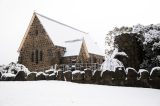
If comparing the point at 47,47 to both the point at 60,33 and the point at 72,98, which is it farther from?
the point at 72,98

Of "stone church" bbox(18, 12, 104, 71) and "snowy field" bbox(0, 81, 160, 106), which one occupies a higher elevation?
"stone church" bbox(18, 12, 104, 71)

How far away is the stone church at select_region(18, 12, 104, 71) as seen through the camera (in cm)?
4003

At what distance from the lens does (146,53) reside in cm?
2283

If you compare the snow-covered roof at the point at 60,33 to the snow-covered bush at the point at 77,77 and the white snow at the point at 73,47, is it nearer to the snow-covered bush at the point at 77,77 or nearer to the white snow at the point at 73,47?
the white snow at the point at 73,47

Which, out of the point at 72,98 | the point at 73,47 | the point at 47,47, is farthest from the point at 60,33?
the point at 72,98

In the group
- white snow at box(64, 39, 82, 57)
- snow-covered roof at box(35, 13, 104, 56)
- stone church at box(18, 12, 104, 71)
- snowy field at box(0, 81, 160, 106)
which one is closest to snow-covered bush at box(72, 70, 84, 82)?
snowy field at box(0, 81, 160, 106)

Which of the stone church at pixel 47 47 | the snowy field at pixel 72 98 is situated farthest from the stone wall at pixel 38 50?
the snowy field at pixel 72 98

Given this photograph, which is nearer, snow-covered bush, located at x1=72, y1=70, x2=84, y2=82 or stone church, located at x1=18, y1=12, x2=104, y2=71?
snow-covered bush, located at x1=72, y1=70, x2=84, y2=82

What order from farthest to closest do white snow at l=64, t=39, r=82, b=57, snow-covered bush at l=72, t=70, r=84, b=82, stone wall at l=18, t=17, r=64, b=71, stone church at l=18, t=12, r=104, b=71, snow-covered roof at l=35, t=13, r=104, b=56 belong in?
snow-covered roof at l=35, t=13, r=104, b=56, white snow at l=64, t=39, r=82, b=57, stone church at l=18, t=12, r=104, b=71, stone wall at l=18, t=17, r=64, b=71, snow-covered bush at l=72, t=70, r=84, b=82

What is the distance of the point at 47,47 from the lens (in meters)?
40.3

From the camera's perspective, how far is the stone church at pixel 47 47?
131 ft

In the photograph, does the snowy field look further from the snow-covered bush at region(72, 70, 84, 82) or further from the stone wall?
the stone wall

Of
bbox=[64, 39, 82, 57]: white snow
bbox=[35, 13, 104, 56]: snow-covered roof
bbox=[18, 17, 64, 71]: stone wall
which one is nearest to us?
bbox=[18, 17, 64, 71]: stone wall

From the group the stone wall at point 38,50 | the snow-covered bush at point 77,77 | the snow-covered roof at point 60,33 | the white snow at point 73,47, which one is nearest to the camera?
the snow-covered bush at point 77,77
